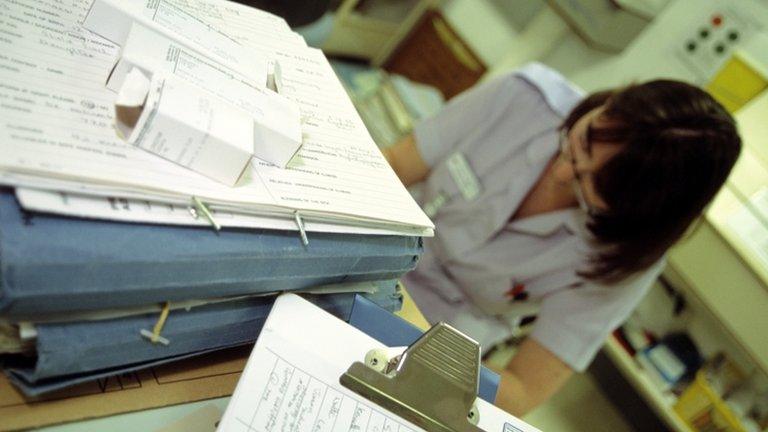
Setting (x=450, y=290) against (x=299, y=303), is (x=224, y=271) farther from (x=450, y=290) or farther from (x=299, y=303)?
(x=450, y=290)

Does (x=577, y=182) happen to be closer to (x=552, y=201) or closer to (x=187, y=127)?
(x=552, y=201)

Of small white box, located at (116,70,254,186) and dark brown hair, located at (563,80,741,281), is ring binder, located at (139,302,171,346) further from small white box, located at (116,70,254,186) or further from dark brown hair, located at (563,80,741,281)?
dark brown hair, located at (563,80,741,281)

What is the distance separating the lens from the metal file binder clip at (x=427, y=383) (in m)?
0.33

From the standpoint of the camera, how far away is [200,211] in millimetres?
305

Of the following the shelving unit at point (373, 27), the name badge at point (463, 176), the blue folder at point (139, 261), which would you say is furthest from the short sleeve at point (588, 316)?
the shelving unit at point (373, 27)

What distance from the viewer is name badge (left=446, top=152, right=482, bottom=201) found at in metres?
0.96

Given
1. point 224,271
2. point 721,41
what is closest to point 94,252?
point 224,271

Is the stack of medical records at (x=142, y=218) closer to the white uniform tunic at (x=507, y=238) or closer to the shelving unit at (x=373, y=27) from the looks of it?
the white uniform tunic at (x=507, y=238)


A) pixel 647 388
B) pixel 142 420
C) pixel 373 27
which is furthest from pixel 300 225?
pixel 373 27

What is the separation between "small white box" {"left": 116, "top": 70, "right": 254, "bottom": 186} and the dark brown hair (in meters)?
0.58

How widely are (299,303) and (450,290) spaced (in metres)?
0.62

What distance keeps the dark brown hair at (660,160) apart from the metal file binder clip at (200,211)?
60 cm

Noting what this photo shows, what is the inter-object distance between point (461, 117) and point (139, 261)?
0.81 metres

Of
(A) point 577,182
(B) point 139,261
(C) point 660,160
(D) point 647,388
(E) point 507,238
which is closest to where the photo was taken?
(B) point 139,261
